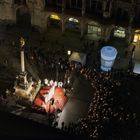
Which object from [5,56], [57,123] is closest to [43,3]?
[5,56]

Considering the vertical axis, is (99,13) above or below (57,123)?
above

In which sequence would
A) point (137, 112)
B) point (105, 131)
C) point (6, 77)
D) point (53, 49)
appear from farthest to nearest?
1. point (53, 49)
2. point (6, 77)
3. point (137, 112)
4. point (105, 131)

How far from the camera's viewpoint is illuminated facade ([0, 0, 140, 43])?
7738 cm

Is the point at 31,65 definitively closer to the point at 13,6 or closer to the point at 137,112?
the point at 13,6

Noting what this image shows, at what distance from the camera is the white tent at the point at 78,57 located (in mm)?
76625

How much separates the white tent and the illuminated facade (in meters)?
5.33

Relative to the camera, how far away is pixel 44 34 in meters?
82.8

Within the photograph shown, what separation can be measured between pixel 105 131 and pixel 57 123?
21.5ft

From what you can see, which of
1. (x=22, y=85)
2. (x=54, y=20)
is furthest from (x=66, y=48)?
(x=22, y=85)

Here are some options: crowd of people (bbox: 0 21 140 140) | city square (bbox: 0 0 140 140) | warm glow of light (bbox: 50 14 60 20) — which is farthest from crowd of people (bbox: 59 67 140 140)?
warm glow of light (bbox: 50 14 60 20)

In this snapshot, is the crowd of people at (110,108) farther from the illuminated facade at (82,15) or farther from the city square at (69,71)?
the illuminated facade at (82,15)

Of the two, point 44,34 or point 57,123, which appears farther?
point 44,34

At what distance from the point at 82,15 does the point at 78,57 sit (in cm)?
673

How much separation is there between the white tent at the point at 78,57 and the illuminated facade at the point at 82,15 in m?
5.33
